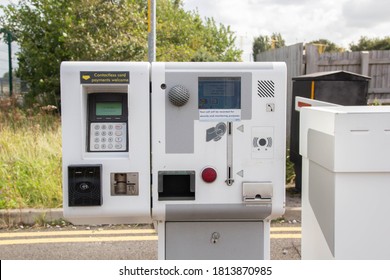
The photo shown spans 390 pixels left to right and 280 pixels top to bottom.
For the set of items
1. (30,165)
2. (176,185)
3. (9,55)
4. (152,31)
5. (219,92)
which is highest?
(9,55)

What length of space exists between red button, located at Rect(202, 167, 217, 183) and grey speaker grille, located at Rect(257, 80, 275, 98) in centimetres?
47

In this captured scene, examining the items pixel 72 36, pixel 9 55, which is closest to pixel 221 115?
pixel 72 36

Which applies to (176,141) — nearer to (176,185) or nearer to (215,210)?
(176,185)

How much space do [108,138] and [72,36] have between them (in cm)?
819

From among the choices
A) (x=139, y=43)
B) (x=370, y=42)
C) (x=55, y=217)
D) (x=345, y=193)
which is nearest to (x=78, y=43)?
(x=139, y=43)

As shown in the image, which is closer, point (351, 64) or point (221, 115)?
point (221, 115)

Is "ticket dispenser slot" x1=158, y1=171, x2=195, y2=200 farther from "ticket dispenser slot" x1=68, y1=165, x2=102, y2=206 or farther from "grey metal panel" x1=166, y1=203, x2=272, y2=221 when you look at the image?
"ticket dispenser slot" x1=68, y1=165, x2=102, y2=206

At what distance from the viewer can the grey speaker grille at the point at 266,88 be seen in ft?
8.44

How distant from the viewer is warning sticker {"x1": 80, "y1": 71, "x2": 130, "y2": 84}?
2.53 metres

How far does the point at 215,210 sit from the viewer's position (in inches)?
103

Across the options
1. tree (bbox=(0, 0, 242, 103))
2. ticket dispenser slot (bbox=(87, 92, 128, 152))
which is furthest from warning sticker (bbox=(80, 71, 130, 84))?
tree (bbox=(0, 0, 242, 103))

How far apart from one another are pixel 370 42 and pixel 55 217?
37586 millimetres

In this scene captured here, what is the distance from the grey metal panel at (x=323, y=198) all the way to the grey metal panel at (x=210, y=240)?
0.34m

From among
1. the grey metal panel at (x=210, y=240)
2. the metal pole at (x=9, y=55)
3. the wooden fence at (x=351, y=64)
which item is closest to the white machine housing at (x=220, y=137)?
the grey metal panel at (x=210, y=240)
